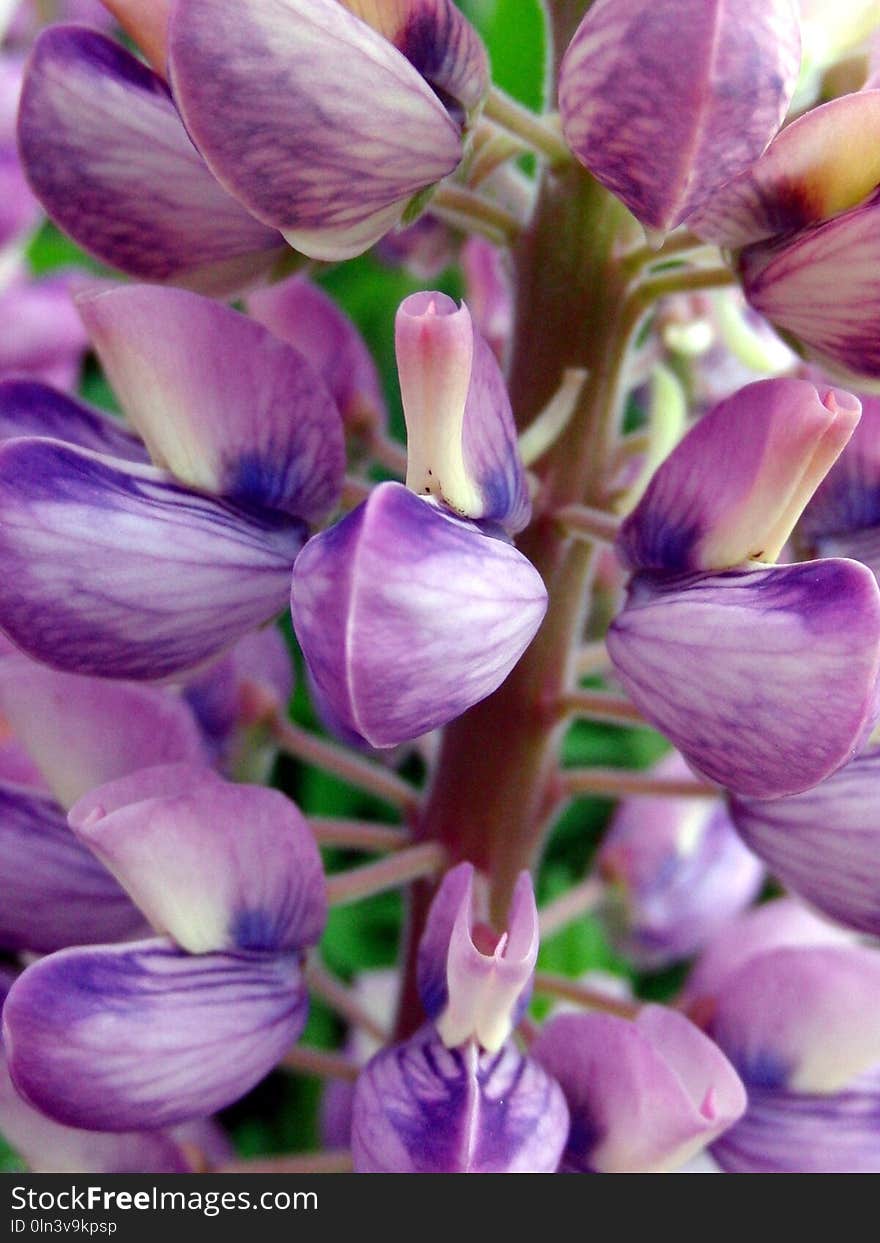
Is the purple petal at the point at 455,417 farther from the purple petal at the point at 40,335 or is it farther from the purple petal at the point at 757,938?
the purple petal at the point at 40,335

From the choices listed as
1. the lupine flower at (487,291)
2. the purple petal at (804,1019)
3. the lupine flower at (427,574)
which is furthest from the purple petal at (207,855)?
the lupine flower at (487,291)

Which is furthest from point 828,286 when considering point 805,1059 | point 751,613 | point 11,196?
point 11,196

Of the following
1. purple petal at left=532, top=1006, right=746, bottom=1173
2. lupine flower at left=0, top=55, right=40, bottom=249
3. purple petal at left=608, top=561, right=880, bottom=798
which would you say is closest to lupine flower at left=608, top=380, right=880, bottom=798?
purple petal at left=608, top=561, right=880, bottom=798

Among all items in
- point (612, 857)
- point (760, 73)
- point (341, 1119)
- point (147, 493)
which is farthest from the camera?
point (612, 857)

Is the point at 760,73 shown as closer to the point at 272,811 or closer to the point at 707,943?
the point at 272,811

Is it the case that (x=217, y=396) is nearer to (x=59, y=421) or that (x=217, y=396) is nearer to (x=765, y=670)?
(x=59, y=421)
